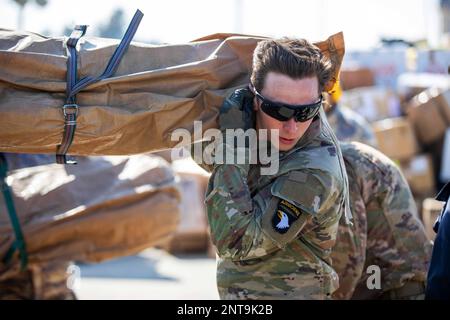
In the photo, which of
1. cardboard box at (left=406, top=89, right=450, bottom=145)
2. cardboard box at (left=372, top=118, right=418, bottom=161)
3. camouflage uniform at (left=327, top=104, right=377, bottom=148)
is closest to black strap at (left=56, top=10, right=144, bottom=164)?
camouflage uniform at (left=327, top=104, right=377, bottom=148)

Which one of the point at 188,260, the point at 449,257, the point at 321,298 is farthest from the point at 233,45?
the point at 188,260

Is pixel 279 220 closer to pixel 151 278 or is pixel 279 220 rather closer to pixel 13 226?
pixel 13 226

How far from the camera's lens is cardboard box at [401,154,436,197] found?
10453 millimetres

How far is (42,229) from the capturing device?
4.59 meters

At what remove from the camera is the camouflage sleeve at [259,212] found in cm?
306

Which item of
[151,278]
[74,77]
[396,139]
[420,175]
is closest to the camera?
[74,77]

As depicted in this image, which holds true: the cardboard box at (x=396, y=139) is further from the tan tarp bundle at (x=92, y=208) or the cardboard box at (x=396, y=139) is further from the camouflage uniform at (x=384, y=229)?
the camouflage uniform at (x=384, y=229)

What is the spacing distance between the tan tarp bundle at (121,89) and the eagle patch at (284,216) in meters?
0.57

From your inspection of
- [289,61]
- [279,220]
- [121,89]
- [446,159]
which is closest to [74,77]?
[121,89]

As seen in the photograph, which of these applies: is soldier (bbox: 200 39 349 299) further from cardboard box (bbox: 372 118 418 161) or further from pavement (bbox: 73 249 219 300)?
cardboard box (bbox: 372 118 418 161)

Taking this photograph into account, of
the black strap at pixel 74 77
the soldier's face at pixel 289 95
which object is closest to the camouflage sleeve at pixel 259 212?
the soldier's face at pixel 289 95

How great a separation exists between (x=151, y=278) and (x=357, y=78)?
213 inches

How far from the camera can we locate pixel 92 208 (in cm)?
479
